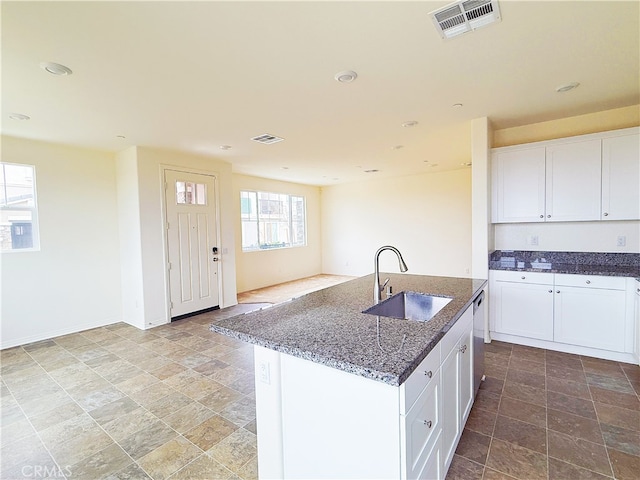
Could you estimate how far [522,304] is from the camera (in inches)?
131

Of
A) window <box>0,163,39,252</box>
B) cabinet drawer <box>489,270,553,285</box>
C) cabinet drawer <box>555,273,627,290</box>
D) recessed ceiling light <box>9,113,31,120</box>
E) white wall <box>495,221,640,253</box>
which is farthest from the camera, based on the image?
window <box>0,163,39,252</box>

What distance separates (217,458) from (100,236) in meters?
3.97

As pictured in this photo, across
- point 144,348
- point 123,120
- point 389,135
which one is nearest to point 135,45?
point 123,120

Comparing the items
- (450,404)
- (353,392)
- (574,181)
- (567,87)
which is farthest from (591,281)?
(353,392)

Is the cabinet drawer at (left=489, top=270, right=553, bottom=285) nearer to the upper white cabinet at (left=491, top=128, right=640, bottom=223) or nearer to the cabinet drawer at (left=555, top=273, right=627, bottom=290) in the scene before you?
the cabinet drawer at (left=555, top=273, right=627, bottom=290)

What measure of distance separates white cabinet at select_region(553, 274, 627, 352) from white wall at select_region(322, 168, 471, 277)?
11.7 ft

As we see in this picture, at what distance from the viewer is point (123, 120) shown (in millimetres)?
3199

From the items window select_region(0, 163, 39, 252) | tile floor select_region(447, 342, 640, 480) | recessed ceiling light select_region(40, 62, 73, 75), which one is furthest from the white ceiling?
tile floor select_region(447, 342, 640, 480)

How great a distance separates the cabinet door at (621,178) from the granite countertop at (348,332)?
2285mm

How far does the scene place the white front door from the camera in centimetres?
465

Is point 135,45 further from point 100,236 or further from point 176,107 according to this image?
point 100,236

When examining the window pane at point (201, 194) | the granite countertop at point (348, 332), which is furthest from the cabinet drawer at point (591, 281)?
the window pane at point (201, 194)
